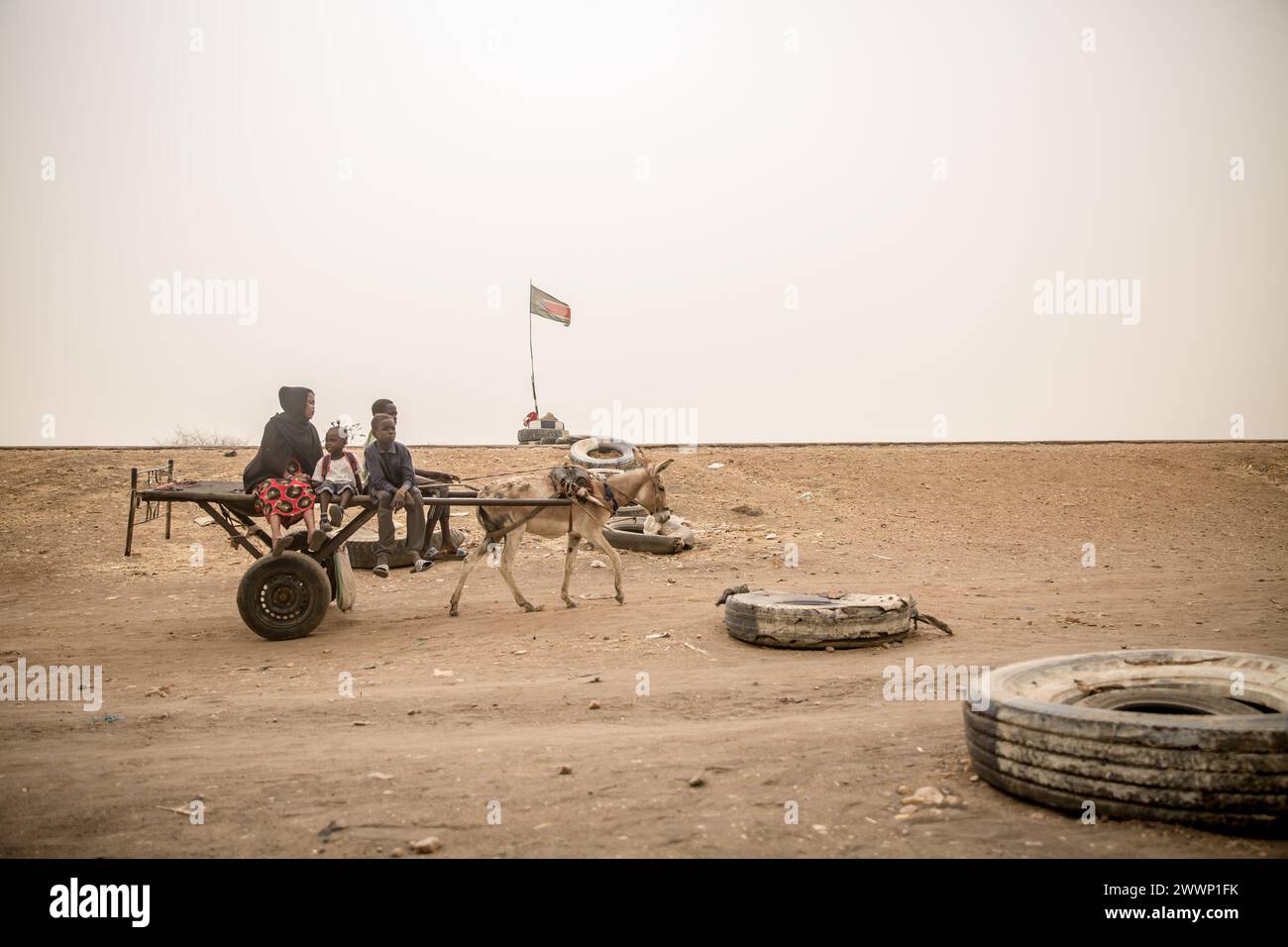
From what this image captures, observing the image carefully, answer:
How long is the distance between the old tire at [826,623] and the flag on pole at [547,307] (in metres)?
17.8

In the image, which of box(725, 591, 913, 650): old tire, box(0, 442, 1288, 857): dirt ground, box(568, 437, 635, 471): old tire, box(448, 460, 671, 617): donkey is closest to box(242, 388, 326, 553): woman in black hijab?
box(0, 442, 1288, 857): dirt ground

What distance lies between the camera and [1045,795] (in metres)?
4.57

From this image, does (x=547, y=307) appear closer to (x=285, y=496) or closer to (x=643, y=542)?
(x=643, y=542)

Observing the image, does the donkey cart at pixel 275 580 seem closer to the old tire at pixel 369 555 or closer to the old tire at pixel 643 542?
the old tire at pixel 369 555

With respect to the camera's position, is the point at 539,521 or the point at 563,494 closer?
the point at 563,494

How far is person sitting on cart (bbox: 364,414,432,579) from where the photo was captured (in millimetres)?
10734

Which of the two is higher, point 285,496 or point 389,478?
point 389,478

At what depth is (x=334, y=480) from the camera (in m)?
10.7

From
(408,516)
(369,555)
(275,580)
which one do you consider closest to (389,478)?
(408,516)

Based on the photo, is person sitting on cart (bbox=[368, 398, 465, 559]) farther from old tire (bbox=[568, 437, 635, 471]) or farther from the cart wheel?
old tire (bbox=[568, 437, 635, 471])

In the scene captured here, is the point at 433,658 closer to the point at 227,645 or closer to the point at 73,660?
the point at 227,645

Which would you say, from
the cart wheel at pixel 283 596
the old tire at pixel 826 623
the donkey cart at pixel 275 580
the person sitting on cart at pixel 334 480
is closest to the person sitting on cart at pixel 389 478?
the donkey cart at pixel 275 580

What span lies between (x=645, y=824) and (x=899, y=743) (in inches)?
80.6

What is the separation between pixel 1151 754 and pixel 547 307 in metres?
23.3
